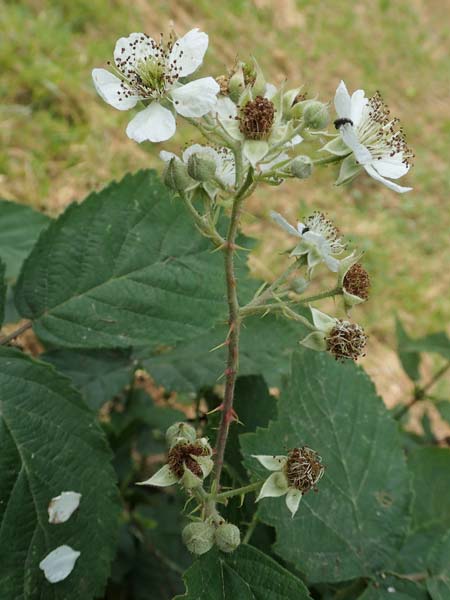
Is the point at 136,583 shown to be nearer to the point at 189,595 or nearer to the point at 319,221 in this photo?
the point at 189,595

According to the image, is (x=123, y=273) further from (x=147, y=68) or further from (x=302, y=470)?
(x=302, y=470)

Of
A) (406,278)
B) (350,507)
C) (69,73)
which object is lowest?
(406,278)

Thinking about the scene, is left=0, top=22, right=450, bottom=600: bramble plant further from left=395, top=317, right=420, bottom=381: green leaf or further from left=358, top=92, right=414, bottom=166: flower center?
left=395, top=317, right=420, bottom=381: green leaf

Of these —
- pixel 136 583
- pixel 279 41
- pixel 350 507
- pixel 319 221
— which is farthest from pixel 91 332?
pixel 279 41

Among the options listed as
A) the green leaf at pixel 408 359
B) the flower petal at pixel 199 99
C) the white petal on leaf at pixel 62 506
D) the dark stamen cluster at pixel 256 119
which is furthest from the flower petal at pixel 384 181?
the green leaf at pixel 408 359

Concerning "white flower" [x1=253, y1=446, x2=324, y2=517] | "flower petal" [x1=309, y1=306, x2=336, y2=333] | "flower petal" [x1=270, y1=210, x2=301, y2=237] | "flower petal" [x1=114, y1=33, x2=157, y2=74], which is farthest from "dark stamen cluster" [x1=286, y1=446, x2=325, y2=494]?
"flower petal" [x1=114, y1=33, x2=157, y2=74]

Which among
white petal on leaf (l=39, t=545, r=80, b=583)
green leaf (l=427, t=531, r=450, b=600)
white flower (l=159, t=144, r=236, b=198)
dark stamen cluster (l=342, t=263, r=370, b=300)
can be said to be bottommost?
white petal on leaf (l=39, t=545, r=80, b=583)
